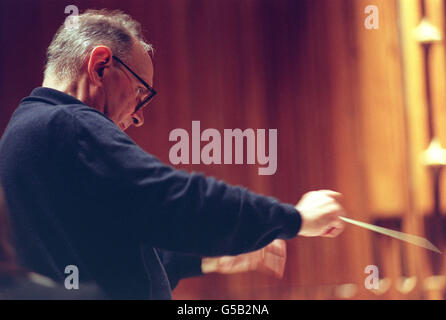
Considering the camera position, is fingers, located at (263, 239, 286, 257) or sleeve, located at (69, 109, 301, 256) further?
fingers, located at (263, 239, 286, 257)

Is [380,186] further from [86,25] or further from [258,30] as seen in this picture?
[86,25]

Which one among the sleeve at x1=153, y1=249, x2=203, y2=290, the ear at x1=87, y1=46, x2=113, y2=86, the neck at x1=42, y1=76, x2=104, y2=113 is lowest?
the sleeve at x1=153, y1=249, x2=203, y2=290

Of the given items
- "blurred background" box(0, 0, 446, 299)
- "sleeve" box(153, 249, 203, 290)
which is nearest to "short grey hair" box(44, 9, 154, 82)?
"sleeve" box(153, 249, 203, 290)

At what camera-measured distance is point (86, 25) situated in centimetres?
99

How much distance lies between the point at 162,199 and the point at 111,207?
0.08 m

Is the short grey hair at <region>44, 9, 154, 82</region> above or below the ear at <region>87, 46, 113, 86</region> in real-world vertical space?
above

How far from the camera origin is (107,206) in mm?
747

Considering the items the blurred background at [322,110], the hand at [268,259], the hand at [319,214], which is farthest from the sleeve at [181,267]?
the blurred background at [322,110]

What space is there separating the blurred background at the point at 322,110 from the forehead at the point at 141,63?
87 centimetres

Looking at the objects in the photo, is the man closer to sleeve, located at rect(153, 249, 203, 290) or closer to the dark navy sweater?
the dark navy sweater

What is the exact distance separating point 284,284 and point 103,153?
1329 millimetres

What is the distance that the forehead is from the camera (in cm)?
100

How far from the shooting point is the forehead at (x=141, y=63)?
998 mm

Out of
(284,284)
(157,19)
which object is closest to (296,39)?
(157,19)
